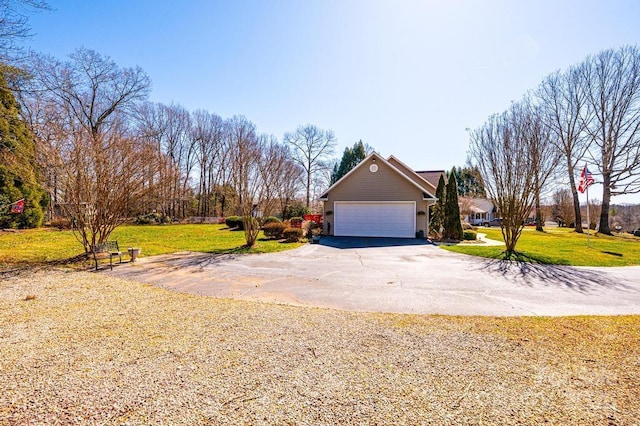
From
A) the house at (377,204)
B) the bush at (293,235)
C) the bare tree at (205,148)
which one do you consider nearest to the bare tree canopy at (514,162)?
the house at (377,204)

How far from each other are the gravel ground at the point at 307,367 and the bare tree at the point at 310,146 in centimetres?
3732

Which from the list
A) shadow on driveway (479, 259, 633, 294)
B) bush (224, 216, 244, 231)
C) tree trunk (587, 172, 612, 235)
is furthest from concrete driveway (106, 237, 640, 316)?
tree trunk (587, 172, 612, 235)

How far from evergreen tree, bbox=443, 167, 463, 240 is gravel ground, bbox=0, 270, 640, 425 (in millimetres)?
12771

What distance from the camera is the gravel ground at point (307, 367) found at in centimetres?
252

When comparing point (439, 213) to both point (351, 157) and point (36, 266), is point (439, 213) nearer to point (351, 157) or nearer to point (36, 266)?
point (36, 266)

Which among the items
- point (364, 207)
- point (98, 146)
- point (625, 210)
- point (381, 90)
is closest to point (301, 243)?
point (364, 207)

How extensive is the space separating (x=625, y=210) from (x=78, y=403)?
65.4 metres

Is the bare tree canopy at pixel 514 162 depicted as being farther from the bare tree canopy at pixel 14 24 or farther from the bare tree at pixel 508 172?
the bare tree canopy at pixel 14 24

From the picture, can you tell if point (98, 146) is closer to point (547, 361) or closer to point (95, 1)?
point (95, 1)

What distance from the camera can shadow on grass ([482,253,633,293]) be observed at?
767 cm

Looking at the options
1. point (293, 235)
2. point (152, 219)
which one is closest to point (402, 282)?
point (293, 235)

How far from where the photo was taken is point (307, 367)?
3.29 meters

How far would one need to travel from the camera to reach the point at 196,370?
3.20 metres

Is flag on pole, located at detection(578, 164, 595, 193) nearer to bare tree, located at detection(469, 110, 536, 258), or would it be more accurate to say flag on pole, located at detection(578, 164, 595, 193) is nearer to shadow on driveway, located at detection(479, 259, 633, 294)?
bare tree, located at detection(469, 110, 536, 258)
